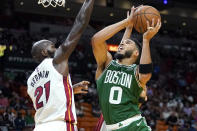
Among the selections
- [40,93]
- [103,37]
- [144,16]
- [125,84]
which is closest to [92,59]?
[144,16]

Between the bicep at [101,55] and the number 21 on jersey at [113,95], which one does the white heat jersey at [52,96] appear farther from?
the bicep at [101,55]

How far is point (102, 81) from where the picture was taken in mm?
4031

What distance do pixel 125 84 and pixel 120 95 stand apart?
12 centimetres

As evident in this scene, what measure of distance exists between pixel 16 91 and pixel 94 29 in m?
3.84

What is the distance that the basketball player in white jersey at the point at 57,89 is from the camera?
145 inches

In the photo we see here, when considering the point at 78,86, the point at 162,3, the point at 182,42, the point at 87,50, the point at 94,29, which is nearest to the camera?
the point at 78,86

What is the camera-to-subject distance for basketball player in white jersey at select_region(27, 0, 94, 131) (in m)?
3.67

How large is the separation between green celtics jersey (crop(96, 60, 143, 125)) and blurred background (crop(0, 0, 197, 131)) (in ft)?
17.3

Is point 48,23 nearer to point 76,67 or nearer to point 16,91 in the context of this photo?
point 76,67

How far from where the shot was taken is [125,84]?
389 cm

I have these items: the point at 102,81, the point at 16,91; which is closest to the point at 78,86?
the point at 102,81

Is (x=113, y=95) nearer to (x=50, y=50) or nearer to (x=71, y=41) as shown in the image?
(x=71, y=41)

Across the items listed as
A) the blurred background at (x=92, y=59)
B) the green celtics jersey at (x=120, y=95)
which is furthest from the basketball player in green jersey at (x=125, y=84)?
the blurred background at (x=92, y=59)

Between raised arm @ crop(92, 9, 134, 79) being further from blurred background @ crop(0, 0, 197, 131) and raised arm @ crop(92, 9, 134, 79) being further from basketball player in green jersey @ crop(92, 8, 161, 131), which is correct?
blurred background @ crop(0, 0, 197, 131)
